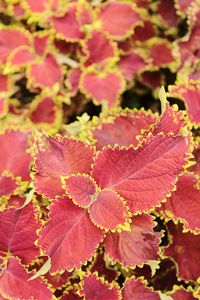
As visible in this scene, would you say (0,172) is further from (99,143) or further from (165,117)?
(165,117)

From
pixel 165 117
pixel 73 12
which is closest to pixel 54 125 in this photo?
pixel 73 12

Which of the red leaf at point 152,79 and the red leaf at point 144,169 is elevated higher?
the red leaf at point 144,169

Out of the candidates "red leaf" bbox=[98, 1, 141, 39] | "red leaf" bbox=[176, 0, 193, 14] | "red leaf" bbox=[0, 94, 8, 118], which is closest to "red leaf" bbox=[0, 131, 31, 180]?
"red leaf" bbox=[0, 94, 8, 118]

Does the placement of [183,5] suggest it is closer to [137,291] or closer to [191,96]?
[191,96]

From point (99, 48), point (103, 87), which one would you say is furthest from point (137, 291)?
point (99, 48)

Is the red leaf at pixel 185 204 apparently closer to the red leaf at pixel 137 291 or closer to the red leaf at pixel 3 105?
the red leaf at pixel 137 291

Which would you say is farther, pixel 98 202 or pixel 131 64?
pixel 131 64

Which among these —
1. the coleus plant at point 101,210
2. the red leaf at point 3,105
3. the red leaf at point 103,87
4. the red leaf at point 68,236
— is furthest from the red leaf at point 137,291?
the red leaf at point 3,105
